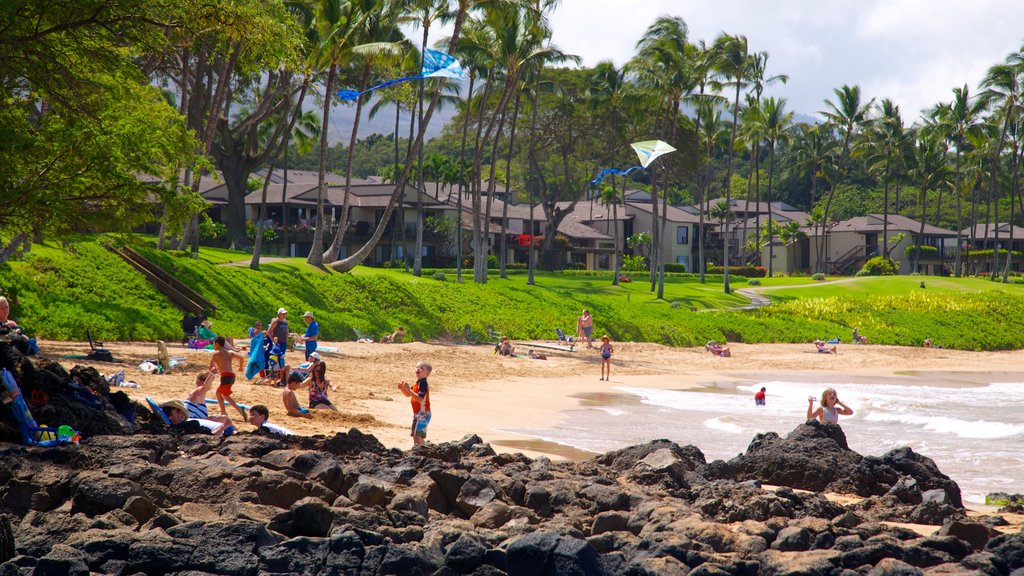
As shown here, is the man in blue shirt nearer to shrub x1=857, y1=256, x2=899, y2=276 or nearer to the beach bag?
the beach bag

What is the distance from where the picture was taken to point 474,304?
3581 cm

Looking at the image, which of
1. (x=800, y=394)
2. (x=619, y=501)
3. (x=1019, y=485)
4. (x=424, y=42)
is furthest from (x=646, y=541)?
(x=424, y=42)

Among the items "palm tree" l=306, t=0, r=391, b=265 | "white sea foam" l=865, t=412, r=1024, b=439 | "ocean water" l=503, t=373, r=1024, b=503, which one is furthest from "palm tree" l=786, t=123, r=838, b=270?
"white sea foam" l=865, t=412, r=1024, b=439

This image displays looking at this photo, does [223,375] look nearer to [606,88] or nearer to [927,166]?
[606,88]

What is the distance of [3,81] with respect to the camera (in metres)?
14.4

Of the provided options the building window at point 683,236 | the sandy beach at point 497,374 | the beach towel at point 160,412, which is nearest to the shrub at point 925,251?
the building window at point 683,236

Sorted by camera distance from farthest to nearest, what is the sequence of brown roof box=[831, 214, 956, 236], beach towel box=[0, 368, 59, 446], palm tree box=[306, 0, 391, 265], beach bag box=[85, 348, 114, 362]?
brown roof box=[831, 214, 956, 236]
palm tree box=[306, 0, 391, 265]
beach bag box=[85, 348, 114, 362]
beach towel box=[0, 368, 59, 446]

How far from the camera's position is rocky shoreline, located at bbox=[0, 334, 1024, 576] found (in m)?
7.39

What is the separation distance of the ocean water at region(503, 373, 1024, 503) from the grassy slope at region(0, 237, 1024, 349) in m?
10.2

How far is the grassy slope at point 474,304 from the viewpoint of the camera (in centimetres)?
2378

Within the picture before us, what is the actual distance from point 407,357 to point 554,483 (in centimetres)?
1690

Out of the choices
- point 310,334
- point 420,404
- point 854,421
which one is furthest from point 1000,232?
point 420,404

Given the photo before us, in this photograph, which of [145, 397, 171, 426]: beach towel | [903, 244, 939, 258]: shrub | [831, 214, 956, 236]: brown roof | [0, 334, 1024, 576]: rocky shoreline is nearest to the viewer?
[0, 334, 1024, 576]: rocky shoreline

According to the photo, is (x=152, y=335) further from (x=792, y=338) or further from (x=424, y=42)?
(x=792, y=338)
